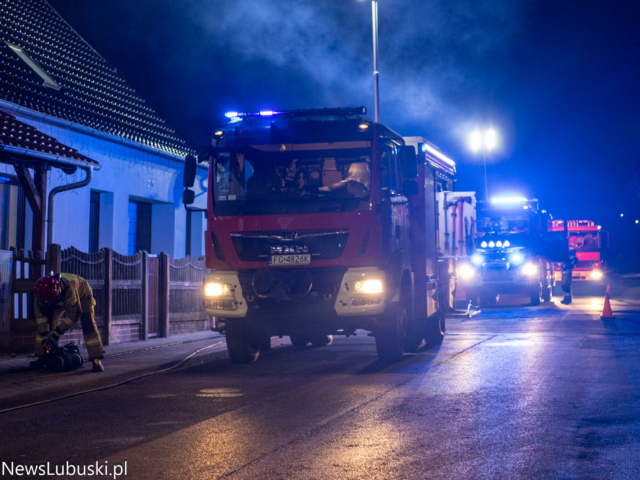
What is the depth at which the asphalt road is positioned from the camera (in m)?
5.69

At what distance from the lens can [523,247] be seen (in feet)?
91.8

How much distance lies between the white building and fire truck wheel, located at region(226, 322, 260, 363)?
6486mm

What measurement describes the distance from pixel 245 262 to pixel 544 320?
1212 cm

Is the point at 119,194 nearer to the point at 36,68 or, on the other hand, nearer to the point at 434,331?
the point at 36,68

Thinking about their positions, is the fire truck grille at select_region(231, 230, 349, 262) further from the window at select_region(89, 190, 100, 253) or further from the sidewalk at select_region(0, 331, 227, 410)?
the window at select_region(89, 190, 100, 253)

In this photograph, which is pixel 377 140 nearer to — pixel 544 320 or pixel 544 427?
pixel 544 427

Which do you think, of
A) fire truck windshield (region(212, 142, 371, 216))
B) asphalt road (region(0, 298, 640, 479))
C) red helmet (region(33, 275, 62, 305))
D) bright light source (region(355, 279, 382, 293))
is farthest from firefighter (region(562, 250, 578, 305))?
red helmet (region(33, 275, 62, 305))

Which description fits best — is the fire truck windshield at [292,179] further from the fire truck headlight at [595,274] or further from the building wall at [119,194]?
the fire truck headlight at [595,274]

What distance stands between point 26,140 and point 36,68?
6109mm

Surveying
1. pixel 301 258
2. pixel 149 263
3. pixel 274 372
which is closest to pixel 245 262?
pixel 301 258

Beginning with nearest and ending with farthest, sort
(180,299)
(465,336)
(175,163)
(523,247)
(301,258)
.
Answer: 1. (301,258)
2. (465,336)
3. (180,299)
4. (175,163)
5. (523,247)

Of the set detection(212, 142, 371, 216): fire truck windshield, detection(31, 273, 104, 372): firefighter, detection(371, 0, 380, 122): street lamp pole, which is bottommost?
detection(31, 273, 104, 372): firefighter

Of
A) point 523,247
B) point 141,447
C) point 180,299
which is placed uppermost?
point 523,247

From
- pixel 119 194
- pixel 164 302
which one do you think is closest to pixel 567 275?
pixel 119 194
